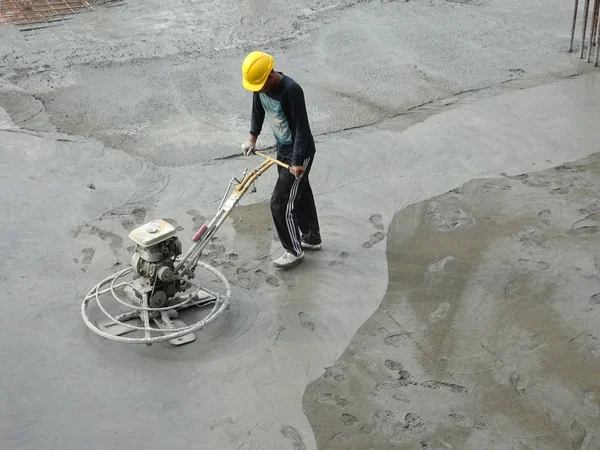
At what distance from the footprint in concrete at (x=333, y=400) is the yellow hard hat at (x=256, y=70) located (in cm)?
209

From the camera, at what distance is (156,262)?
4.82 meters

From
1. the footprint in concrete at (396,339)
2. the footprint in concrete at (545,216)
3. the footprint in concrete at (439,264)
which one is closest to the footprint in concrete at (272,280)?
the footprint in concrete at (396,339)

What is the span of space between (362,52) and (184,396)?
6.05m

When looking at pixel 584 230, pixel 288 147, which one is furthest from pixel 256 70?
pixel 584 230

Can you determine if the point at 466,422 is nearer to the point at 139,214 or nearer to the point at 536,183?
the point at 536,183

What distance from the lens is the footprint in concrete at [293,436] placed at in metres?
4.08

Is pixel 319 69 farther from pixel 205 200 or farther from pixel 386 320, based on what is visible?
pixel 386 320

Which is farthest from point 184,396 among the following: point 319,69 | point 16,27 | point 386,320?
point 16,27

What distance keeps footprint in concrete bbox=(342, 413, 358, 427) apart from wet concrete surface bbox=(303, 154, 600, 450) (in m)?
0.01

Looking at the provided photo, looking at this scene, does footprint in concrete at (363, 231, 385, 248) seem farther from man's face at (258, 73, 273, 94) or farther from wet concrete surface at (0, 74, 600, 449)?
man's face at (258, 73, 273, 94)

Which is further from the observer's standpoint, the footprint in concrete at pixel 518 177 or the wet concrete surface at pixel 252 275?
the footprint in concrete at pixel 518 177

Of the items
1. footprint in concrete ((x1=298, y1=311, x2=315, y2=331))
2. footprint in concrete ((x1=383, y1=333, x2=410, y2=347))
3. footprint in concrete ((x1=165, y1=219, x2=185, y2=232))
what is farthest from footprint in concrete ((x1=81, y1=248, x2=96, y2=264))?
footprint in concrete ((x1=383, y1=333, x2=410, y2=347))

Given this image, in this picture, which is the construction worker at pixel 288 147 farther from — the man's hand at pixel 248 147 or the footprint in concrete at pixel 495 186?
the footprint in concrete at pixel 495 186

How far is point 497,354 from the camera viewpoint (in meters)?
4.70
